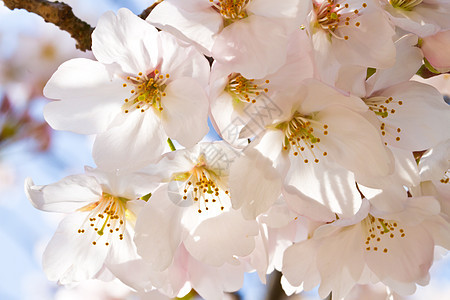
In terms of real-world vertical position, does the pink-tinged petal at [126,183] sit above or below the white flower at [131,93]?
below

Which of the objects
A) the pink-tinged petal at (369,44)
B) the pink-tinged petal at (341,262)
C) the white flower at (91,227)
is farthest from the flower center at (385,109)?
the white flower at (91,227)

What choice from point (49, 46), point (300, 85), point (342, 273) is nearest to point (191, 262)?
point (342, 273)

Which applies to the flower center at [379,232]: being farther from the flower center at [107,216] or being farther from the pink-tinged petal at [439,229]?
the flower center at [107,216]

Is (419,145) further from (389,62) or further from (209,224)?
(209,224)

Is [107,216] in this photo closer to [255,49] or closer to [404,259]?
[255,49]

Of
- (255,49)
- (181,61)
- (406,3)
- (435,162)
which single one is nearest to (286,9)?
(255,49)
